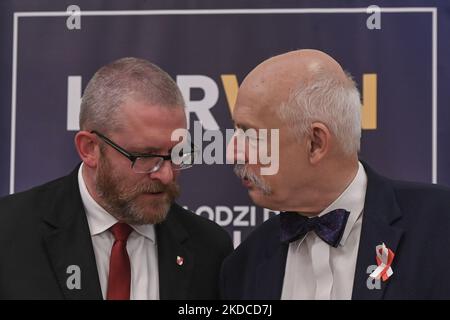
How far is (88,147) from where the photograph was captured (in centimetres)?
292

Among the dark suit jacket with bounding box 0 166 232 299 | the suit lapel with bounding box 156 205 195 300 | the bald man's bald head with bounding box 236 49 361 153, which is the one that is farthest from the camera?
the suit lapel with bounding box 156 205 195 300

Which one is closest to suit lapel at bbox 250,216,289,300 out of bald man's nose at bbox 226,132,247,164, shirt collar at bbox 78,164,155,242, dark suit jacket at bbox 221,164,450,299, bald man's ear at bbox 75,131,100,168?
dark suit jacket at bbox 221,164,450,299

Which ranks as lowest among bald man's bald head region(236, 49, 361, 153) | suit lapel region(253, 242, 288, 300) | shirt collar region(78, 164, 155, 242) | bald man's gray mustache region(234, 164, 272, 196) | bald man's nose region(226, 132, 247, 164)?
suit lapel region(253, 242, 288, 300)

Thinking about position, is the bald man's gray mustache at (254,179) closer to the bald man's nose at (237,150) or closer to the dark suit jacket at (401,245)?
the bald man's nose at (237,150)

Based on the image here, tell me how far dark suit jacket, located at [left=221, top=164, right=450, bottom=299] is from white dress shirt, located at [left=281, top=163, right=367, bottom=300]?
0.04 metres

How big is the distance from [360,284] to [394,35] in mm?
1505

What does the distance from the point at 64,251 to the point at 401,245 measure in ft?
4.01

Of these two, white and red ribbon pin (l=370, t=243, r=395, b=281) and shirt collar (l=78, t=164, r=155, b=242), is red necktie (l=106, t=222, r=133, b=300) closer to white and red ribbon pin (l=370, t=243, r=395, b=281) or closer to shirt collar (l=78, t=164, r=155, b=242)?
shirt collar (l=78, t=164, r=155, b=242)

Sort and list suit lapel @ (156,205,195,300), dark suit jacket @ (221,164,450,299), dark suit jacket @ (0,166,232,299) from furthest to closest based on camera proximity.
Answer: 1. suit lapel @ (156,205,195,300)
2. dark suit jacket @ (0,166,232,299)
3. dark suit jacket @ (221,164,450,299)

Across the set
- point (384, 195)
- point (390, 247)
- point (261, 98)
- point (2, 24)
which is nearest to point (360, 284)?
point (390, 247)

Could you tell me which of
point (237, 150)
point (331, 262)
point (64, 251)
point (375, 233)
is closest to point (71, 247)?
point (64, 251)

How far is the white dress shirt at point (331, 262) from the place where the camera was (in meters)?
2.68

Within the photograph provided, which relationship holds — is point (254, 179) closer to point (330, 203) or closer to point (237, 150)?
point (237, 150)

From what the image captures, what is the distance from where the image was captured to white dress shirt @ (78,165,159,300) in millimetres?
2844
